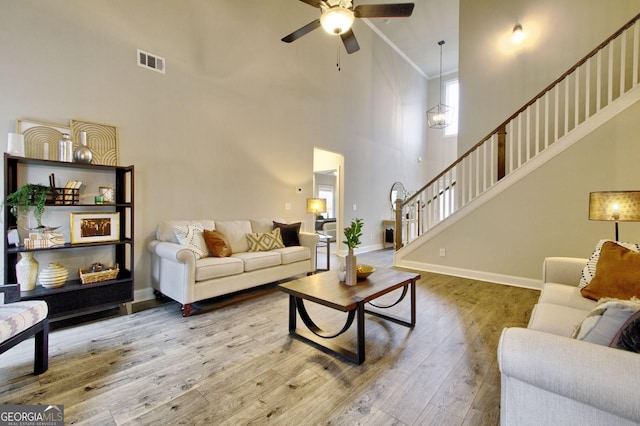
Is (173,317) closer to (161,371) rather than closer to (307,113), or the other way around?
(161,371)

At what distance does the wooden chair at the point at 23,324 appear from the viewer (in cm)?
159

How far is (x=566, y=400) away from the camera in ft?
3.20

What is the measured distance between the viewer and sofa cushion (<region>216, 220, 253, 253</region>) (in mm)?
3770

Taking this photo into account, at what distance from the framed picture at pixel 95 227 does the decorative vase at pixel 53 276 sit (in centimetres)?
26

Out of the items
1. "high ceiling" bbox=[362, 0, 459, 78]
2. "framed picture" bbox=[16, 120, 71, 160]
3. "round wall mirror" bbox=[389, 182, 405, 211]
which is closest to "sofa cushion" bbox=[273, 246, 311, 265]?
"framed picture" bbox=[16, 120, 71, 160]

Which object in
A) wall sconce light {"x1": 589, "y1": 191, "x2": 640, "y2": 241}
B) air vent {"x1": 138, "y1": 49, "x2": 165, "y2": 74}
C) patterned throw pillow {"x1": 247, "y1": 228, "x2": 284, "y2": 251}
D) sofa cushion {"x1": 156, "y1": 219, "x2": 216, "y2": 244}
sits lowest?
patterned throw pillow {"x1": 247, "y1": 228, "x2": 284, "y2": 251}

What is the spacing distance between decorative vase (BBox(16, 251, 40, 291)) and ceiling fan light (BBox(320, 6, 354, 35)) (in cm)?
331

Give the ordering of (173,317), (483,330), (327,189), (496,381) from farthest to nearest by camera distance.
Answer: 1. (327,189)
2. (173,317)
3. (483,330)
4. (496,381)

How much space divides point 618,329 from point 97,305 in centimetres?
360

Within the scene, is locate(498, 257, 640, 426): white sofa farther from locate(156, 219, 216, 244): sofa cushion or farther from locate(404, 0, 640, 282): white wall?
locate(404, 0, 640, 282): white wall

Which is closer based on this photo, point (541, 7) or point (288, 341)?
point (288, 341)

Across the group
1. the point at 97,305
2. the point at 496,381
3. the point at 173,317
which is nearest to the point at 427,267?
the point at 496,381

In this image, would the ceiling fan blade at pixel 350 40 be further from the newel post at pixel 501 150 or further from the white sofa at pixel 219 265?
the newel post at pixel 501 150

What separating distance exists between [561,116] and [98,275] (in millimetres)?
6446
